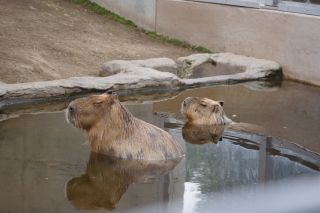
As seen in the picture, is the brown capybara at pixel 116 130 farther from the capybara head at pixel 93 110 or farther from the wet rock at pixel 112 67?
the wet rock at pixel 112 67

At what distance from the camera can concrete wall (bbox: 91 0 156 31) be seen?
12555mm

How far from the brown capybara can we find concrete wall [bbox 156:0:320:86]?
16.1ft

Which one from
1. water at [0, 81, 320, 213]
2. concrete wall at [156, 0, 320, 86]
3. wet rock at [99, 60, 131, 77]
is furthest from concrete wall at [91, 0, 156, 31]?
water at [0, 81, 320, 213]

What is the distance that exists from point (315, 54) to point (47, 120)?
16.2 ft

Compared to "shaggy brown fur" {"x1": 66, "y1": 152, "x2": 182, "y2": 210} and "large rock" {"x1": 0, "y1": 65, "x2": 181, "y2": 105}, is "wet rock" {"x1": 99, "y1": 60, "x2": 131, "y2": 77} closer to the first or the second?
"large rock" {"x1": 0, "y1": 65, "x2": 181, "y2": 105}

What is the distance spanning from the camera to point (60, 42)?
428 inches

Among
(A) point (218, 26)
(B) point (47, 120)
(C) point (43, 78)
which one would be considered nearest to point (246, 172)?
(B) point (47, 120)

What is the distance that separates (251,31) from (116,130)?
5808mm

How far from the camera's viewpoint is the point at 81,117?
564 centimetres

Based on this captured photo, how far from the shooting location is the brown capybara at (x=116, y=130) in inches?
220

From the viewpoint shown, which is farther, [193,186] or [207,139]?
[207,139]

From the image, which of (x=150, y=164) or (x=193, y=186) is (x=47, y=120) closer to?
(x=150, y=164)

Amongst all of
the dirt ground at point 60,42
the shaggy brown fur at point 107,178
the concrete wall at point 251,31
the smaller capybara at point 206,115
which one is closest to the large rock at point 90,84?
the dirt ground at point 60,42

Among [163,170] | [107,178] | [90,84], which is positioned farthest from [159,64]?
[107,178]
